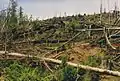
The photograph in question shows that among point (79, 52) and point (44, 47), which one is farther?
point (44, 47)

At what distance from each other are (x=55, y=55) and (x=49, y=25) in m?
3.25

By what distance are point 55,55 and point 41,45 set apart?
1.47 meters

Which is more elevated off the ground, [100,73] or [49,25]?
[49,25]

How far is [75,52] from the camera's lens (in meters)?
8.48

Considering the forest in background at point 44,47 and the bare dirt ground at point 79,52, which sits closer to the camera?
the forest in background at point 44,47

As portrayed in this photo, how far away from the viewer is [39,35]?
10711mm

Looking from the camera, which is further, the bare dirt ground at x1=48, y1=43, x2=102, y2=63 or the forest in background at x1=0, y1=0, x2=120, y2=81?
the bare dirt ground at x1=48, y1=43, x2=102, y2=63

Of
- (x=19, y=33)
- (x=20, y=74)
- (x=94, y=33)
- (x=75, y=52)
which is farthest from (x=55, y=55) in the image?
(x=19, y=33)

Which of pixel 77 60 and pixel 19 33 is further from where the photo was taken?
pixel 19 33

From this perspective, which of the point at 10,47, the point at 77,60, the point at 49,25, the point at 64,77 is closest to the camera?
the point at 64,77

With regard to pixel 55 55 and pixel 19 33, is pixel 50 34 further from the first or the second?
A: pixel 55 55

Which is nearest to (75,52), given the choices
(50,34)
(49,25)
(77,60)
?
(77,60)

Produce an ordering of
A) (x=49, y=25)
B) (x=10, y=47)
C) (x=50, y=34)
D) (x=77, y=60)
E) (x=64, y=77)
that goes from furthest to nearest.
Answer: (x=49, y=25), (x=50, y=34), (x=10, y=47), (x=77, y=60), (x=64, y=77)

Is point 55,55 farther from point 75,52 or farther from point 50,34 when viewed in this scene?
point 50,34
